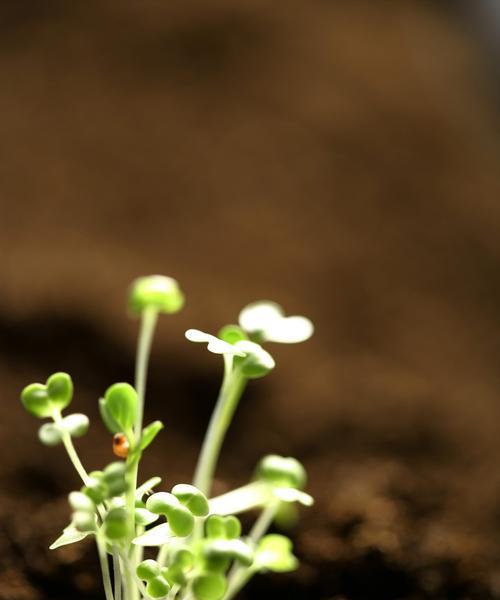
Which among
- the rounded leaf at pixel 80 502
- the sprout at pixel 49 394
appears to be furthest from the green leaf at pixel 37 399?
the rounded leaf at pixel 80 502

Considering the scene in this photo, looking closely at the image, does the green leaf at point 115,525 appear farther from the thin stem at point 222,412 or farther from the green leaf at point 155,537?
the thin stem at point 222,412

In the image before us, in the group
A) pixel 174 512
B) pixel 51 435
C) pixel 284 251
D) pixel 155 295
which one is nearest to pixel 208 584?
pixel 174 512

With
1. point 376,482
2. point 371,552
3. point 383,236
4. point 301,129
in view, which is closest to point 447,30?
point 301,129

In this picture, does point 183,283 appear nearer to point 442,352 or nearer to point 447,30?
point 442,352

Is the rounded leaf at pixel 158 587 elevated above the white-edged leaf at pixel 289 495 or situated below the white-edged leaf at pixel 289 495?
below

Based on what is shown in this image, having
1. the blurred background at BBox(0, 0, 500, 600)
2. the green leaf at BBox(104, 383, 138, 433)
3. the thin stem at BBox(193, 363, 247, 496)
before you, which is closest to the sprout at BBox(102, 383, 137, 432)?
the green leaf at BBox(104, 383, 138, 433)

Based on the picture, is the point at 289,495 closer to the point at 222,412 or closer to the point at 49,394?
the point at 222,412

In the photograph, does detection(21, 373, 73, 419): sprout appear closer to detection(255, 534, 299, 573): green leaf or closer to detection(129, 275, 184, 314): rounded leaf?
detection(129, 275, 184, 314): rounded leaf
